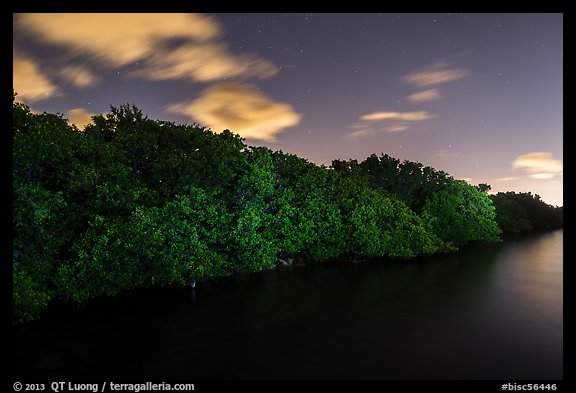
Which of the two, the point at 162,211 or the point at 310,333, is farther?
the point at 162,211

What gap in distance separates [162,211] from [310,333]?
1113 cm

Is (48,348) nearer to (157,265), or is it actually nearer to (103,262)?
(103,262)

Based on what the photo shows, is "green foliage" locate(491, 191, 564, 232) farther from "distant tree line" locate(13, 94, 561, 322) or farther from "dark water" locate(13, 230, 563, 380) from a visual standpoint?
"dark water" locate(13, 230, 563, 380)

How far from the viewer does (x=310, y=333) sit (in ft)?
57.8

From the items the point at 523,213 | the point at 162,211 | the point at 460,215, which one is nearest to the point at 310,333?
the point at 162,211

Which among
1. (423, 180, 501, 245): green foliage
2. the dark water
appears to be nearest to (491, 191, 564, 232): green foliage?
(423, 180, 501, 245): green foliage

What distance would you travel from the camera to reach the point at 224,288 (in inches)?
1051

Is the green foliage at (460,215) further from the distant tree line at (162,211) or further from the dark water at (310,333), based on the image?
the dark water at (310,333)

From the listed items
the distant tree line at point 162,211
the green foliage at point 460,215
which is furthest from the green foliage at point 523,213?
the distant tree line at point 162,211

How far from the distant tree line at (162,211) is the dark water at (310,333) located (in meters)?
1.96

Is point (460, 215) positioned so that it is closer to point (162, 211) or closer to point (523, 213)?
point (162, 211)

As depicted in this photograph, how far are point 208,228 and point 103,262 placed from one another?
703 cm

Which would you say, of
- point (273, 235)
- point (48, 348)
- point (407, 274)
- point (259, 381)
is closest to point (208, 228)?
point (273, 235)

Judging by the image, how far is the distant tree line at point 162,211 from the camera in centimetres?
1972
